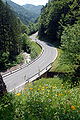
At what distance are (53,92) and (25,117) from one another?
4.54ft

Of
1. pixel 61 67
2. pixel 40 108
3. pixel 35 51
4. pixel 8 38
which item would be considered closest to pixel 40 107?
pixel 40 108

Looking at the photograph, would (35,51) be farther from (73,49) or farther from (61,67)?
(73,49)

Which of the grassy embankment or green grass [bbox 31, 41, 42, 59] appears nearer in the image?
the grassy embankment

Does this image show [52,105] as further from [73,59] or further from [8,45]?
[8,45]

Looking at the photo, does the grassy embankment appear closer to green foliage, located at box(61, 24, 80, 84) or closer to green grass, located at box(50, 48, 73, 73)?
green foliage, located at box(61, 24, 80, 84)

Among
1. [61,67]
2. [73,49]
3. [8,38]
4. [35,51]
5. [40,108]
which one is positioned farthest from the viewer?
[35,51]

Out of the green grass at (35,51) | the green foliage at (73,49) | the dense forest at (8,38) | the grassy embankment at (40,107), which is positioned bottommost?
the green grass at (35,51)

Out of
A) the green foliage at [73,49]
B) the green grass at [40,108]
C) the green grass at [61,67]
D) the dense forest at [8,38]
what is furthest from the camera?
the dense forest at [8,38]

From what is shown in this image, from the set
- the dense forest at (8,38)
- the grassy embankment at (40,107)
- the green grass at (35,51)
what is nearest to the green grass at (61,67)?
the grassy embankment at (40,107)

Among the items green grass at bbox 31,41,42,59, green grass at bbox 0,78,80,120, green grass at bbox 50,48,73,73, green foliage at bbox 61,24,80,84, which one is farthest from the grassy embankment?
green grass at bbox 31,41,42,59

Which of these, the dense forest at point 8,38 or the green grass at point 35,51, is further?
the green grass at point 35,51

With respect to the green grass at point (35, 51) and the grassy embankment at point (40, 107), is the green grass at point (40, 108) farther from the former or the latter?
the green grass at point (35, 51)

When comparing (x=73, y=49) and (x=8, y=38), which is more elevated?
(x=73, y=49)

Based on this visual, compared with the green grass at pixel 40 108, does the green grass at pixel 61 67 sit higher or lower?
lower
